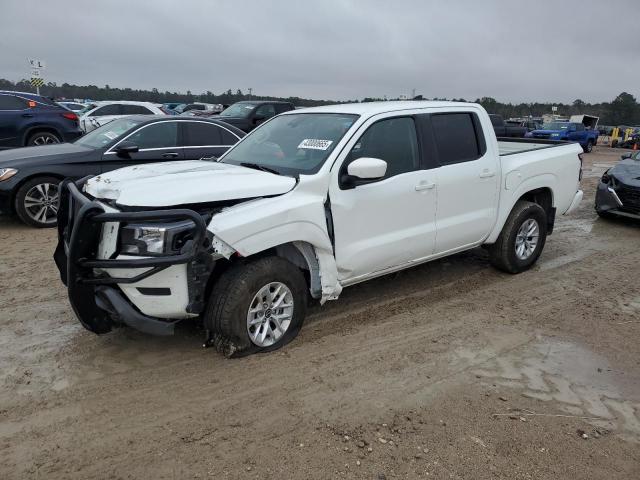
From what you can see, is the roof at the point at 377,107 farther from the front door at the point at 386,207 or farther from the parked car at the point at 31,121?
the parked car at the point at 31,121

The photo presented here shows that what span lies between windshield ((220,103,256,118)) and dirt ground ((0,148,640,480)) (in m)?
10.3

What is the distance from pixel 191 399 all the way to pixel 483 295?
319 cm

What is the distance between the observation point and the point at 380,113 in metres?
4.27

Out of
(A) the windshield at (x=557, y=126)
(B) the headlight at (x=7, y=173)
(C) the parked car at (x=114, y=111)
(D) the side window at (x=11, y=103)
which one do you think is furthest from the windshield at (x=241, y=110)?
(A) the windshield at (x=557, y=126)

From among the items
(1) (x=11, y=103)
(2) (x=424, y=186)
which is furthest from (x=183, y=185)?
(1) (x=11, y=103)

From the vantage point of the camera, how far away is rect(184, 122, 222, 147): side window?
7867 millimetres

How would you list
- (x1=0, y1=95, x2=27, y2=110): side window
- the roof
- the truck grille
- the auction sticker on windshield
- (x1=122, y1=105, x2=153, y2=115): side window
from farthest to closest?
(x1=122, y1=105, x2=153, y2=115): side window, (x1=0, y1=95, x2=27, y2=110): side window, the truck grille, the roof, the auction sticker on windshield

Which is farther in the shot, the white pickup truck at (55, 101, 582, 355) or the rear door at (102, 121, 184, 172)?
the rear door at (102, 121, 184, 172)

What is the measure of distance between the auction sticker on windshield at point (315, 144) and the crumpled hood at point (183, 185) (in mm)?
463

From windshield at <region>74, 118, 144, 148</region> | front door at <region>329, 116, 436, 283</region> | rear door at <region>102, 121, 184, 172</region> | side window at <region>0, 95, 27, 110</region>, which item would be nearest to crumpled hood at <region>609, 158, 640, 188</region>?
front door at <region>329, 116, 436, 283</region>

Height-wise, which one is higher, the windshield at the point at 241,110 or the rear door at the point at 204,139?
the windshield at the point at 241,110

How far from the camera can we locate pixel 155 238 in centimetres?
314

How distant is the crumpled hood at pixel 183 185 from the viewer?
3.29 m

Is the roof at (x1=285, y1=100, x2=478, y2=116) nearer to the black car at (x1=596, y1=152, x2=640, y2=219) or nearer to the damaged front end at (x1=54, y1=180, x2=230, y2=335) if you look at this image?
the damaged front end at (x1=54, y1=180, x2=230, y2=335)
